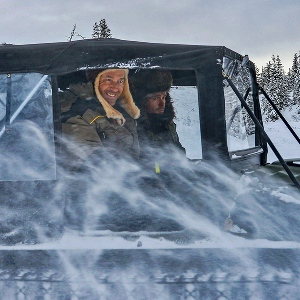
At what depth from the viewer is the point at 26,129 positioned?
2.65m

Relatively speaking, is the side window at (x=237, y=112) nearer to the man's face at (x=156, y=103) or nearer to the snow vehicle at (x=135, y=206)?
the snow vehicle at (x=135, y=206)

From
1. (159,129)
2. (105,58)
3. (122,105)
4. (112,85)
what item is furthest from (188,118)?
(105,58)

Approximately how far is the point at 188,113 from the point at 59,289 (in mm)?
1745

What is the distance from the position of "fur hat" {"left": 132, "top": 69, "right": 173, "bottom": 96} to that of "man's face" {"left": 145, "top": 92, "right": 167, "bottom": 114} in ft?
0.12

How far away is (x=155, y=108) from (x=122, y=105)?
12.0 inches

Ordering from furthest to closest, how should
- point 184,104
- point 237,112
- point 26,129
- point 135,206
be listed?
1. point 237,112
2. point 184,104
3. point 26,129
4. point 135,206

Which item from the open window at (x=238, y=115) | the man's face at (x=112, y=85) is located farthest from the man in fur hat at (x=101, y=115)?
the open window at (x=238, y=115)

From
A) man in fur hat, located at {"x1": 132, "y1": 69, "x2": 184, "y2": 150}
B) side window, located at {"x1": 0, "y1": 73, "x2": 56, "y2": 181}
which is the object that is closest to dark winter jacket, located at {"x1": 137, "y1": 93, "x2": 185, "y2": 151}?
man in fur hat, located at {"x1": 132, "y1": 69, "x2": 184, "y2": 150}

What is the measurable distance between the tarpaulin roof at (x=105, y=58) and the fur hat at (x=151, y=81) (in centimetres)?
32

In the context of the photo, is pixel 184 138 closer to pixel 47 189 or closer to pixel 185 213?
pixel 185 213

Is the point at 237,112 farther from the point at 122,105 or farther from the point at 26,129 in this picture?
the point at 26,129

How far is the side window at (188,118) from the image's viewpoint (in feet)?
9.05

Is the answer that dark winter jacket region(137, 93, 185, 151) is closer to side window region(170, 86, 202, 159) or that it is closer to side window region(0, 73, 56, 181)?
side window region(170, 86, 202, 159)

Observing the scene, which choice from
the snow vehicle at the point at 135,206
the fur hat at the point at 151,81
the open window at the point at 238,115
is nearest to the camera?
the snow vehicle at the point at 135,206
